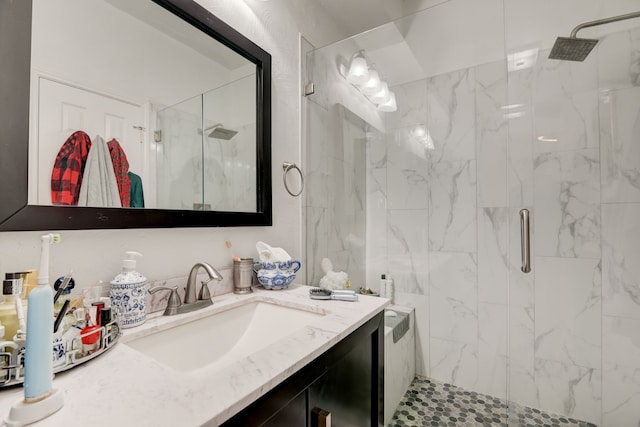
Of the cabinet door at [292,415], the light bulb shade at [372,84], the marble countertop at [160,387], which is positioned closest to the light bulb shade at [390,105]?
the light bulb shade at [372,84]

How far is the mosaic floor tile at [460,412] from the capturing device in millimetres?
1473

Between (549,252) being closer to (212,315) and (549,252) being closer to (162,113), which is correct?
(212,315)

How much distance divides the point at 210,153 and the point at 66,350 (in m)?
0.72

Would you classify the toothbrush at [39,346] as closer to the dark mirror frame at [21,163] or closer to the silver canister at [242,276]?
the dark mirror frame at [21,163]

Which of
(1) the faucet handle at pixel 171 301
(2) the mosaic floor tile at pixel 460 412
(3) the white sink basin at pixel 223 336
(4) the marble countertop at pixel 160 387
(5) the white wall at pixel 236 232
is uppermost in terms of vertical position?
(5) the white wall at pixel 236 232

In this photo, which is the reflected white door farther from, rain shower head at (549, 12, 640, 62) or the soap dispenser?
rain shower head at (549, 12, 640, 62)

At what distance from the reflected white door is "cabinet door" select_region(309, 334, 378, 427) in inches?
29.2

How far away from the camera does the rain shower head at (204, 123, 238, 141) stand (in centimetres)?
105

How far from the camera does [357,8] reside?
70.6 inches

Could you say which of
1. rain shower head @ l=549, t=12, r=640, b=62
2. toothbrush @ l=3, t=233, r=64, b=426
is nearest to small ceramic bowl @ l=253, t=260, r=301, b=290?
toothbrush @ l=3, t=233, r=64, b=426

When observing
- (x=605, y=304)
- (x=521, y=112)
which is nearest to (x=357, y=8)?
(x=521, y=112)

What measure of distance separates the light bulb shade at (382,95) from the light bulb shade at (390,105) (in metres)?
0.02

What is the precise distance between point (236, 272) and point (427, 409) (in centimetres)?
137

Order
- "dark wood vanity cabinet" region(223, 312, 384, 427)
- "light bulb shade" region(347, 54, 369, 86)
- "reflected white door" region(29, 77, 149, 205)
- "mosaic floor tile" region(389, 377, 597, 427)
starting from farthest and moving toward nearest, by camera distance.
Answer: "light bulb shade" region(347, 54, 369, 86)
"mosaic floor tile" region(389, 377, 597, 427)
"reflected white door" region(29, 77, 149, 205)
"dark wood vanity cabinet" region(223, 312, 384, 427)
